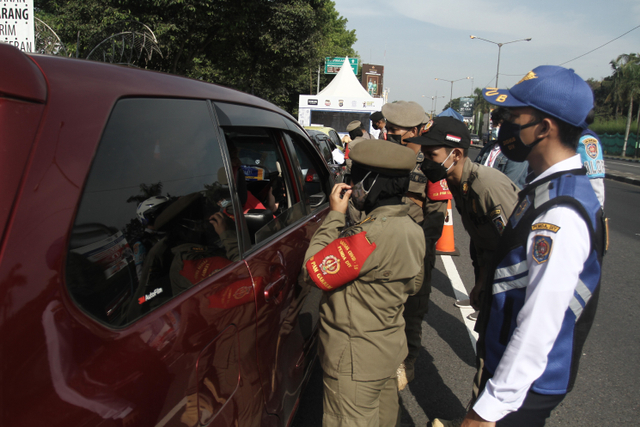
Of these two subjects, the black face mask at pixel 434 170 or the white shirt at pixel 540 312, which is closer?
the white shirt at pixel 540 312

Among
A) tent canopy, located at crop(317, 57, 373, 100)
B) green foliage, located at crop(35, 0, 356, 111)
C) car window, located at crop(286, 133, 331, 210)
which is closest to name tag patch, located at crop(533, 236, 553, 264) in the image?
car window, located at crop(286, 133, 331, 210)

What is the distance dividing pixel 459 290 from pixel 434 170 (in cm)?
258

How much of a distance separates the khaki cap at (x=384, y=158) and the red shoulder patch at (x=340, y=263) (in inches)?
12.5

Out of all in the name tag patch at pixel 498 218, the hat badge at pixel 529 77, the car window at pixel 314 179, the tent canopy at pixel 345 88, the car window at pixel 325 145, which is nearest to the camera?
the hat badge at pixel 529 77

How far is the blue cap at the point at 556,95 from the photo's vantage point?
1.33 m

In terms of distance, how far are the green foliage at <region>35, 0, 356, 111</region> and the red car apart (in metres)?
9.49

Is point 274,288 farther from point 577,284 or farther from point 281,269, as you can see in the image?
point 577,284

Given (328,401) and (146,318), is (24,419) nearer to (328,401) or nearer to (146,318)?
(146,318)

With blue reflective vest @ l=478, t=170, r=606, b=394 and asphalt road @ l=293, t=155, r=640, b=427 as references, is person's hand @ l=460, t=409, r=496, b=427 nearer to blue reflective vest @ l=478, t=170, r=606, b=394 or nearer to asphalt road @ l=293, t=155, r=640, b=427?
blue reflective vest @ l=478, t=170, r=606, b=394

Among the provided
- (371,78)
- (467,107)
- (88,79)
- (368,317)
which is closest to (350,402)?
(368,317)

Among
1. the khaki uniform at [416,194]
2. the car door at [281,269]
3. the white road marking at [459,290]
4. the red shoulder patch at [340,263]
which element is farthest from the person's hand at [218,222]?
Result: the white road marking at [459,290]

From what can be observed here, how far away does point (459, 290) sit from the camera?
16.0ft

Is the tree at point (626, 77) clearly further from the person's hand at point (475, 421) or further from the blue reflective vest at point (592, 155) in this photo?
the person's hand at point (475, 421)

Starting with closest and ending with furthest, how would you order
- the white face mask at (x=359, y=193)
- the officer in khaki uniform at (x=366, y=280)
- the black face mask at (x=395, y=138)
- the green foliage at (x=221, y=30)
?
1. the officer in khaki uniform at (x=366, y=280)
2. the white face mask at (x=359, y=193)
3. the black face mask at (x=395, y=138)
4. the green foliage at (x=221, y=30)
